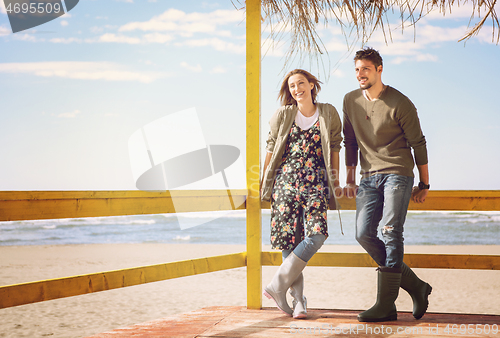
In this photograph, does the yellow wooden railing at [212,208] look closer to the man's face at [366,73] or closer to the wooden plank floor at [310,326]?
the wooden plank floor at [310,326]

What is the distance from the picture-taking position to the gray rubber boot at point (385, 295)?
7.23ft

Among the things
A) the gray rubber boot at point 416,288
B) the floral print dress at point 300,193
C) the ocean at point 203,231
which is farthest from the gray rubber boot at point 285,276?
the ocean at point 203,231

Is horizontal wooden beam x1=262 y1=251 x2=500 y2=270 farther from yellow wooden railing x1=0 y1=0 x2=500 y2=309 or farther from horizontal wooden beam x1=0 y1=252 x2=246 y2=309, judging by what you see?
horizontal wooden beam x1=0 y1=252 x2=246 y2=309

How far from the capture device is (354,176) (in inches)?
96.9

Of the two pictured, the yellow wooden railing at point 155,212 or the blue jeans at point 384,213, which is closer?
the yellow wooden railing at point 155,212

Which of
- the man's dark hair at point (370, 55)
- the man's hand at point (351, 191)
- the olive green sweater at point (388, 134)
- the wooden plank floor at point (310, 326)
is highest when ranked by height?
the man's dark hair at point (370, 55)

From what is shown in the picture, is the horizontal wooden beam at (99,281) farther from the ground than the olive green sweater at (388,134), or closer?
closer

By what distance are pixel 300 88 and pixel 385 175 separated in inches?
28.7

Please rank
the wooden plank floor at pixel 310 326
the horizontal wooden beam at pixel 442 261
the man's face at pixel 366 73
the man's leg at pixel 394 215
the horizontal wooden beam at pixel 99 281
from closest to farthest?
1. the horizontal wooden beam at pixel 99 281
2. the wooden plank floor at pixel 310 326
3. the man's leg at pixel 394 215
4. the man's face at pixel 366 73
5. the horizontal wooden beam at pixel 442 261

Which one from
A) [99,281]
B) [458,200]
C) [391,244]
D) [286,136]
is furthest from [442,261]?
[99,281]

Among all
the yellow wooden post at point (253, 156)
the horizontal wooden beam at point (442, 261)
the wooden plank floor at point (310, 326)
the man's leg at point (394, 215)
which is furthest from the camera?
the yellow wooden post at point (253, 156)

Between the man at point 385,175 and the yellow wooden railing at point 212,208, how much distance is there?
7.2 inches

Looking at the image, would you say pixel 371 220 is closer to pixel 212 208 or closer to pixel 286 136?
pixel 286 136

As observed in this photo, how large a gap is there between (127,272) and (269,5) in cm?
213
